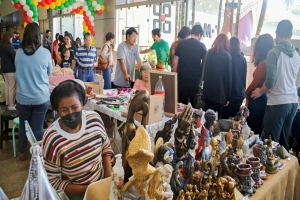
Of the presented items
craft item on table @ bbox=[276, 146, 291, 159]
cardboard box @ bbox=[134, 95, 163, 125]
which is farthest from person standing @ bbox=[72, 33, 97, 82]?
craft item on table @ bbox=[276, 146, 291, 159]

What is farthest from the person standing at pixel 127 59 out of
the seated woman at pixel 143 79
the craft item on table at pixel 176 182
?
the craft item on table at pixel 176 182

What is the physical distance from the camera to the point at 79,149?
1.32 meters

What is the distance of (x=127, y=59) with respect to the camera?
3711 mm

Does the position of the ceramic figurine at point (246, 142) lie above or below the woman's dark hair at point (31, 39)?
below

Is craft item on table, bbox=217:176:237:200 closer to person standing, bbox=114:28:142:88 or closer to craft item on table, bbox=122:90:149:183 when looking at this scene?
craft item on table, bbox=122:90:149:183

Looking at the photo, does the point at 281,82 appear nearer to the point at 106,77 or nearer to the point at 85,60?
the point at 85,60

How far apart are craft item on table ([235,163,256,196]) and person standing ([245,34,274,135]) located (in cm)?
162

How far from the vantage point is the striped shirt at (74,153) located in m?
1.29

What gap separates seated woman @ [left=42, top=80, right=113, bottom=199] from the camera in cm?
129

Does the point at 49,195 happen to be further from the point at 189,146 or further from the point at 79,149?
the point at 189,146

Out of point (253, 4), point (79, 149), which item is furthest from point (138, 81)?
point (253, 4)

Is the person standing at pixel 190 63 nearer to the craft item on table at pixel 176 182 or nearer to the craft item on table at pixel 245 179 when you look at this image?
the craft item on table at pixel 245 179

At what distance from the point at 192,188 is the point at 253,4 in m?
4.62

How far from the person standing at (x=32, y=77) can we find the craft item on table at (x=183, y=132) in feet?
6.02
